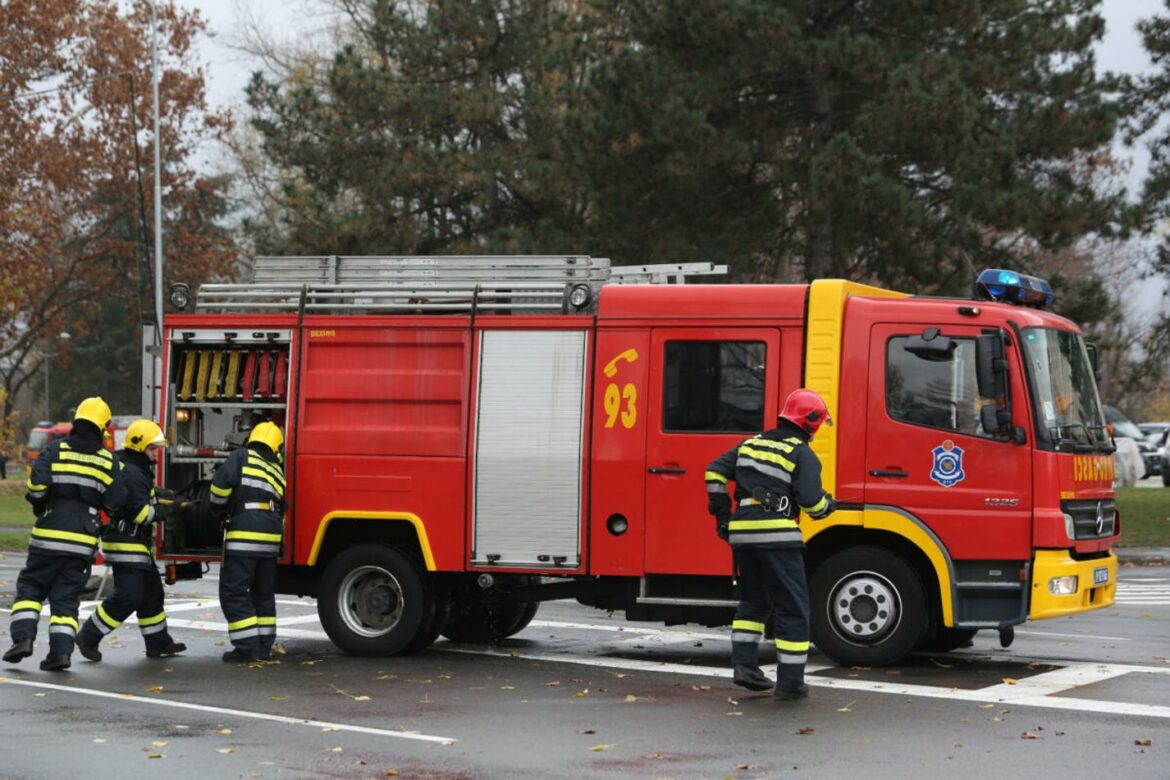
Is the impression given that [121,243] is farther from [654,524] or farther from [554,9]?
[654,524]

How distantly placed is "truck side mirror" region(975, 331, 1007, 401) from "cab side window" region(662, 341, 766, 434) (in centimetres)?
141

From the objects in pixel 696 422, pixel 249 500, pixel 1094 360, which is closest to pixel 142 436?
pixel 249 500

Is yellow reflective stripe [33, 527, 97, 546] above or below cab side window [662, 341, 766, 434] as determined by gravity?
below

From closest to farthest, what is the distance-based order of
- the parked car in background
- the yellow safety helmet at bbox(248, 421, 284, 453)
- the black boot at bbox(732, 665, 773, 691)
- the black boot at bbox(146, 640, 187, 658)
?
the black boot at bbox(732, 665, 773, 691) → the yellow safety helmet at bbox(248, 421, 284, 453) → the black boot at bbox(146, 640, 187, 658) → the parked car in background

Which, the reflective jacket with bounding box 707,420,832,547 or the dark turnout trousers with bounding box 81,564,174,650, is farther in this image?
the dark turnout trousers with bounding box 81,564,174,650

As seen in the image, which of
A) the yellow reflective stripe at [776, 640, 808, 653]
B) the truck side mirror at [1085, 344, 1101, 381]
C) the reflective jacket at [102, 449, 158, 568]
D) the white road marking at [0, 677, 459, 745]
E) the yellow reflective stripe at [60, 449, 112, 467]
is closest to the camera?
the white road marking at [0, 677, 459, 745]

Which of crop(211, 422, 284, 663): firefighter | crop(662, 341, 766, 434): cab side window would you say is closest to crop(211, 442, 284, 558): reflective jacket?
crop(211, 422, 284, 663): firefighter

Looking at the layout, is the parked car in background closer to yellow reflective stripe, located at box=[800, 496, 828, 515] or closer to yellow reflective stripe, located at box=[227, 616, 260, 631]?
yellow reflective stripe, located at box=[227, 616, 260, 631]

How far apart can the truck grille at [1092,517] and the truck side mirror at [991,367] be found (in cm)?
84

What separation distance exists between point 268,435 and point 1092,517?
5.59 meters

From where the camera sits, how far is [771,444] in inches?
404

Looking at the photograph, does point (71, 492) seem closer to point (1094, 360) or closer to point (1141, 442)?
point (1094, 360)

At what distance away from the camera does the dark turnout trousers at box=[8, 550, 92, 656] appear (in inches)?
451

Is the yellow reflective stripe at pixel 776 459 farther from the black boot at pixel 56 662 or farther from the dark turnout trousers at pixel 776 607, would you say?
the black boot at pixel 56 662
